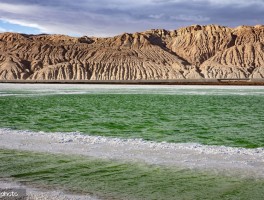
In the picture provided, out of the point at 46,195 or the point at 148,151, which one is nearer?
the point at 46,195

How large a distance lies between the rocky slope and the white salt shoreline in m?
133

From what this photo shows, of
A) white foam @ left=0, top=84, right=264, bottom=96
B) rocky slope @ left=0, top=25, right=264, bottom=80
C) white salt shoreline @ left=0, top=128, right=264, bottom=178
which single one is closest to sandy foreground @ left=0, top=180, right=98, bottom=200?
white salt shoreline @ left=0, top=128, right=264, bottom=178

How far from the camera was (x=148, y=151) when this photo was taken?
39.0ft

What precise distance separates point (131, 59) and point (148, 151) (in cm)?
15437

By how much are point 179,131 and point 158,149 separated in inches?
187

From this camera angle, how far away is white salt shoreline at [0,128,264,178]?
10.1m

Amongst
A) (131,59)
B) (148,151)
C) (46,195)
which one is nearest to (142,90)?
(148,151)

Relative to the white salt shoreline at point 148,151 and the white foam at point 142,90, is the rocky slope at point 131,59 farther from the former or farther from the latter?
the white salt shoreline at point 148,151

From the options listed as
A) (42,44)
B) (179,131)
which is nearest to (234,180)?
(179,131)

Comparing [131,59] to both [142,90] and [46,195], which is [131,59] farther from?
[46,195]

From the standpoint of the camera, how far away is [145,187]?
8.10m

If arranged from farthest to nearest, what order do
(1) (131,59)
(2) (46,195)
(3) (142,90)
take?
(1) (131,59)
(3) (142,90)
(2) (46,195)

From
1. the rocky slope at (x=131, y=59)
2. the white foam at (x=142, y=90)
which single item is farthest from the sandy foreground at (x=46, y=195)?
the rocky slope at (x=131, y=59)

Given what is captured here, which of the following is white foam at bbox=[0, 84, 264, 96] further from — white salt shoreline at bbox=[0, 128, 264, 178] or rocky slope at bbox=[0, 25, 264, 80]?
rocky slope at bbox=[0, 25, 264, 80]
